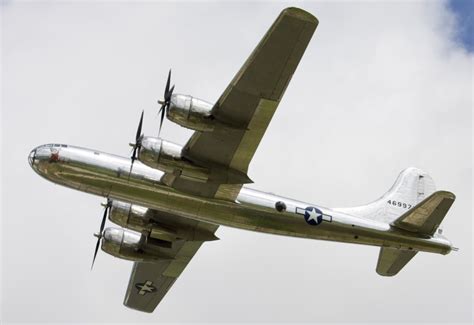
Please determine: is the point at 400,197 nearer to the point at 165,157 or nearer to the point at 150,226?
the point at 150,226

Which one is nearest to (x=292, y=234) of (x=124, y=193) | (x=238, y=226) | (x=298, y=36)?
(x=238, y=226)

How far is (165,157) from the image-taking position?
2706 centimetres

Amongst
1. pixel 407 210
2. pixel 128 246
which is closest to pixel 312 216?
pixel 407 210

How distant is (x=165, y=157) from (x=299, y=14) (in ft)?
22.4

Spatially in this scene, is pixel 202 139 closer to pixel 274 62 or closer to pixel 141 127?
pixel 141 127

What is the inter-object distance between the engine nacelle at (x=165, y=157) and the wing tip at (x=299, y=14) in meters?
6.36

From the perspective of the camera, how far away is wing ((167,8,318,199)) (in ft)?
79.9

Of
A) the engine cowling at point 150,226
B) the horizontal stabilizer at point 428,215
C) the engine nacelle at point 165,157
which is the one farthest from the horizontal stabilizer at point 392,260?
the engine nacelle at point 165,157

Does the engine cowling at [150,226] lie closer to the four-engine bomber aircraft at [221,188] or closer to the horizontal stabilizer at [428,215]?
the four-engine bomber aircraft at [221,188]

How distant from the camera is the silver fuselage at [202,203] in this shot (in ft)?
92.3

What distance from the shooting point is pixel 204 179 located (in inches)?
1102

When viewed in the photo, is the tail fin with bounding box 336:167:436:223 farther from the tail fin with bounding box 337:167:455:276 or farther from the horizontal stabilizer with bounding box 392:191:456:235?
the horizontal stabilizer with bounding box 392:191:456:235

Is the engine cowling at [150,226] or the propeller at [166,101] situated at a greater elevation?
the propeller at [166,101]

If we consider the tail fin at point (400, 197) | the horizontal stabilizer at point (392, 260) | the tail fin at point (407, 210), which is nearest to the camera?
the tail fin at point (407, 210)
